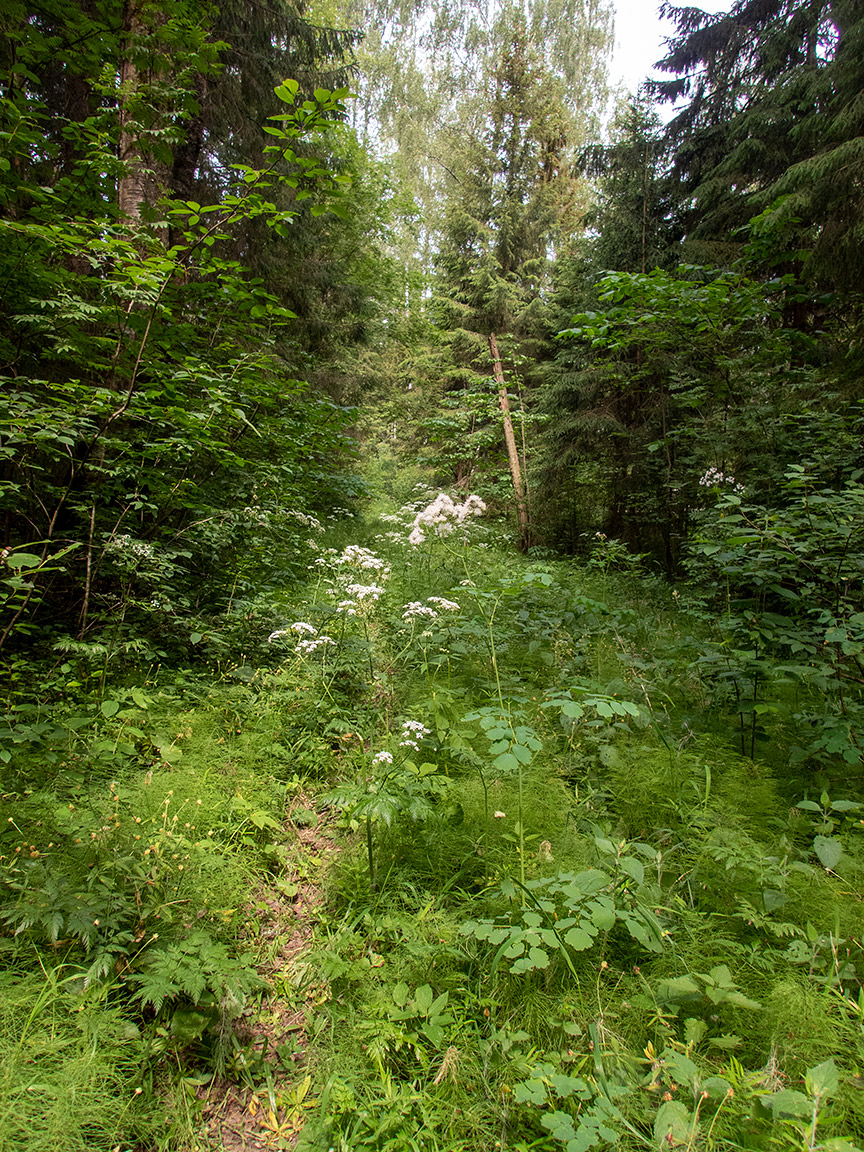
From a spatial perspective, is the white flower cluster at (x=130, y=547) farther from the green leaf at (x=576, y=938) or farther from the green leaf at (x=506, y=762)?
the green leaf at (x=576, y=938)

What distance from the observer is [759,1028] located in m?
1.53

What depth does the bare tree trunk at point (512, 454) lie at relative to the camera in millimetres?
10555

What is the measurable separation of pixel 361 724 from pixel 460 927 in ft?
5.20

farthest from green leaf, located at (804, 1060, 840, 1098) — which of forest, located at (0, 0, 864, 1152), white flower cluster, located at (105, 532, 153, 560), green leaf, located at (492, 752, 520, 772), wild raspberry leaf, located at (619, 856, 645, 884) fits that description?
white flower cluster, located at (105, 532, 153, 560)

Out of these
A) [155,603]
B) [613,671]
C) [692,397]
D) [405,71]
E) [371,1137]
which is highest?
[405,71]

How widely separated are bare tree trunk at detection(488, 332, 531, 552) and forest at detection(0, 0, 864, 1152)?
4024 mm

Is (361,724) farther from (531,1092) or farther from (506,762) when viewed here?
(531,1092)

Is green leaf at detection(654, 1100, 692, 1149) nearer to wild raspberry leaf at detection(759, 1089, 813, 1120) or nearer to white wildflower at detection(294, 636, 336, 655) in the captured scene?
wild raspberry leaf at detection(759, 1089, 813, 1120)

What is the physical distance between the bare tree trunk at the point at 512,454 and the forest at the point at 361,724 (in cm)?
402

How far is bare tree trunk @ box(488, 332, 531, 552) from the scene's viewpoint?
10.6 metres

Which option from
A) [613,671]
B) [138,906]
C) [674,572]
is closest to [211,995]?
[138,906]

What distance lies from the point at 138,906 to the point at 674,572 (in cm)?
819

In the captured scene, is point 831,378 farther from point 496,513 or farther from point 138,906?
point 496,513

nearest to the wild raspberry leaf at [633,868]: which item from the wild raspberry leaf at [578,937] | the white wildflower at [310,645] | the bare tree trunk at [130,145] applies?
the wild raspberry leaf at [578,937]
